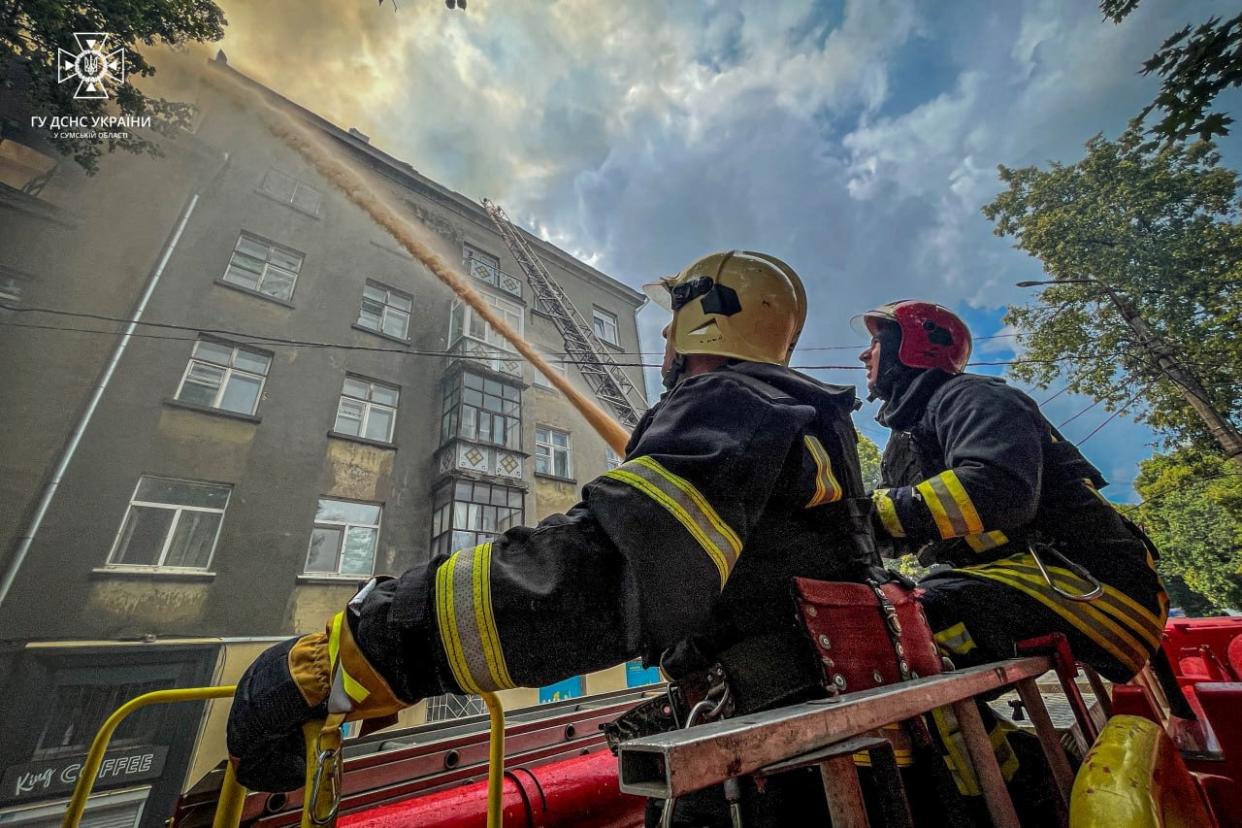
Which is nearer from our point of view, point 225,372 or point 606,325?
point 225,372

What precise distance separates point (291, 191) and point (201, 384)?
6.10 m

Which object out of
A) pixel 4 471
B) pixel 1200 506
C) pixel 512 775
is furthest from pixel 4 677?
pixel 1200 506

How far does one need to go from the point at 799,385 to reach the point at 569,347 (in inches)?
497

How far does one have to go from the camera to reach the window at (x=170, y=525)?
23.9 feet

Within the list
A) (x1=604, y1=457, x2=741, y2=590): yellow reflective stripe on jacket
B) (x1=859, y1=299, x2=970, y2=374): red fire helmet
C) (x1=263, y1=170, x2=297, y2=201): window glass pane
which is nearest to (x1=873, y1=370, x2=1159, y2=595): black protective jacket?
(x1=859, y1=299, x2=970, y2=374): red fire helmet

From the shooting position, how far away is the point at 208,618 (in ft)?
24.3

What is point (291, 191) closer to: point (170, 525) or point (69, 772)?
point (170, 525)

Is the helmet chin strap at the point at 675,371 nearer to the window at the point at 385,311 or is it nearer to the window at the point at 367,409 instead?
the window at the point at 367,409

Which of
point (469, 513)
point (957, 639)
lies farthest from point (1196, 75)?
point (469, 513)

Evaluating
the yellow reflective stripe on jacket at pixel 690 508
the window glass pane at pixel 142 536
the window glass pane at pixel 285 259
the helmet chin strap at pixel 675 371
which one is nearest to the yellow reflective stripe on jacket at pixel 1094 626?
the helmet chin strap at pixel 675 371

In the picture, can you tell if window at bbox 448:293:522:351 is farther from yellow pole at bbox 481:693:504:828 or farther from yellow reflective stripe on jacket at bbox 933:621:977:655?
yellow pole at bbox 481:693:504:828

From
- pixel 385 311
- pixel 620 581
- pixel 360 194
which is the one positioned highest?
pixel 360 194

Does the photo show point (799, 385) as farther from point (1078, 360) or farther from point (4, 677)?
point (1078, 360)

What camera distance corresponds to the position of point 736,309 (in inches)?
72.0
